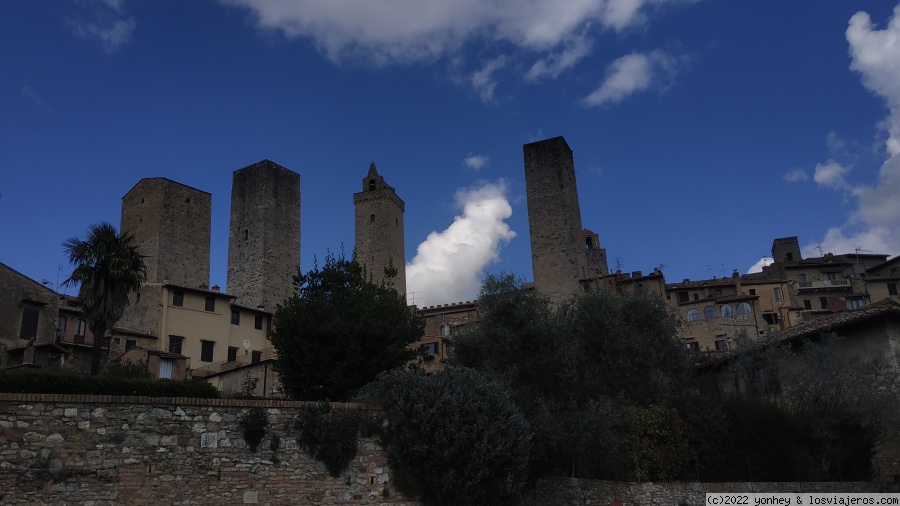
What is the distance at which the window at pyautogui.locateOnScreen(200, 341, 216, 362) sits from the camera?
119 ft

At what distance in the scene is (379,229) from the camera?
62.1 m

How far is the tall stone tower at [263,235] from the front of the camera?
52156mm

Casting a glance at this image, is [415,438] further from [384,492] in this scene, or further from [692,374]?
[692,374]

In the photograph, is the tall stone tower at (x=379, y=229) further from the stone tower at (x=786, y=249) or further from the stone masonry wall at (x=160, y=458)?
the stone masonry wall at (x=160, y=458)

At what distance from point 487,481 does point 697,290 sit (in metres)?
36.0

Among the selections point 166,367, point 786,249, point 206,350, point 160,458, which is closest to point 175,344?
point 206,350

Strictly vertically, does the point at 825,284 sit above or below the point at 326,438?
above

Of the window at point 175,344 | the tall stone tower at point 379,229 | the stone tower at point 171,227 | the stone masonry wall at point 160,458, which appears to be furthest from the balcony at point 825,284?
the stone masonry wall at point 160,458

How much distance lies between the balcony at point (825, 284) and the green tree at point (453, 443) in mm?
40633

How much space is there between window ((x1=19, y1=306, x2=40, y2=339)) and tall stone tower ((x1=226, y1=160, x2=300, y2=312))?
21.2 meters

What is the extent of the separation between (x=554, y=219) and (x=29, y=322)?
87.7ft

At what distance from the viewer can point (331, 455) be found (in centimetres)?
1510

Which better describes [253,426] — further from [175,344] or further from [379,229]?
[379,229]

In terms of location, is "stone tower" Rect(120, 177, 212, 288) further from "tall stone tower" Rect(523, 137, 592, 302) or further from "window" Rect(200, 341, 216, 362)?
"tall stone tower" Rect(523, 137, 592, 302)
